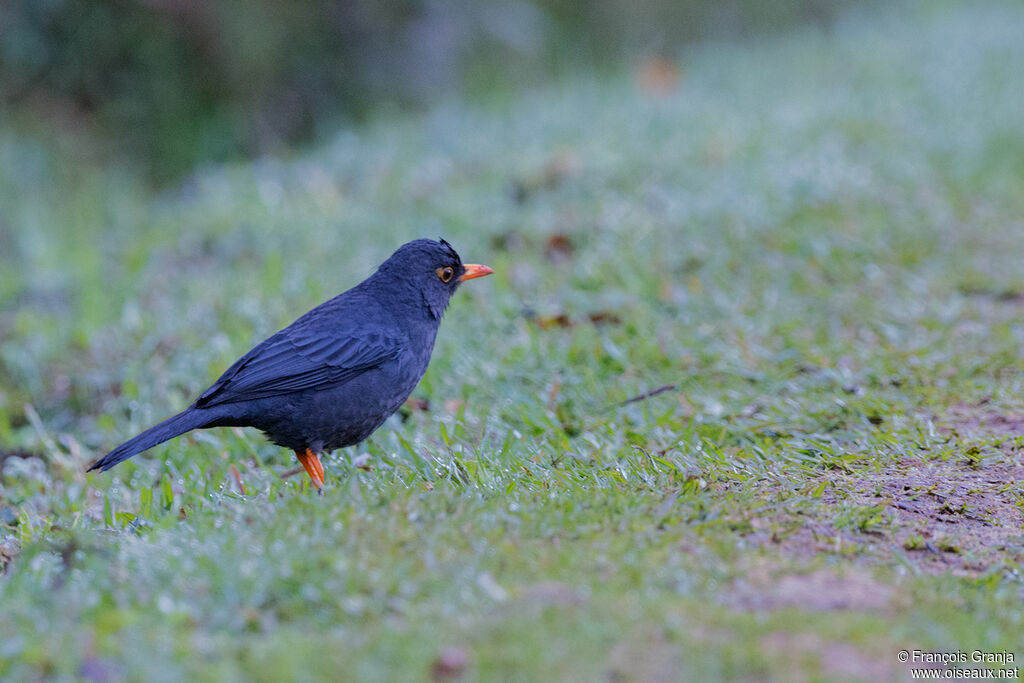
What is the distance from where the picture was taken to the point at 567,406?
16.9 feet

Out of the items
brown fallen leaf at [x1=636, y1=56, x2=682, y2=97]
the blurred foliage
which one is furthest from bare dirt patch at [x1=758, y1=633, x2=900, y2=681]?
the blurred foliage

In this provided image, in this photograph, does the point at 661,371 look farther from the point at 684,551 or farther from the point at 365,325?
the point at 684,551

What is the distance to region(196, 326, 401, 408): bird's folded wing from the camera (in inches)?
170

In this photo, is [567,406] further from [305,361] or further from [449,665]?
[449,665]

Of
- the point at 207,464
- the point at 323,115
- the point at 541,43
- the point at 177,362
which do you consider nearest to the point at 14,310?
the point at 177,362

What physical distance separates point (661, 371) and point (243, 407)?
2.31 meters

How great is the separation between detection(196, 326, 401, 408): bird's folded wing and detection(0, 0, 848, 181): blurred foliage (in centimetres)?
870

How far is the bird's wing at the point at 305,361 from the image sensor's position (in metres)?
4.33

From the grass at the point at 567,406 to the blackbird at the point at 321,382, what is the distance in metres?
0.25

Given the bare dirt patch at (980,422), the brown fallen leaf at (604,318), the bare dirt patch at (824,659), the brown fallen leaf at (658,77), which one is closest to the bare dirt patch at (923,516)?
the bare dirt patch at (980,422)

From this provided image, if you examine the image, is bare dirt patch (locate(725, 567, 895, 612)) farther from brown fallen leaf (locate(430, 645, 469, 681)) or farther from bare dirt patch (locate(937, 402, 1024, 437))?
bare dirt patch (locate(937, 402, 1024, 437))

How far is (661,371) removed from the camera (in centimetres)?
553

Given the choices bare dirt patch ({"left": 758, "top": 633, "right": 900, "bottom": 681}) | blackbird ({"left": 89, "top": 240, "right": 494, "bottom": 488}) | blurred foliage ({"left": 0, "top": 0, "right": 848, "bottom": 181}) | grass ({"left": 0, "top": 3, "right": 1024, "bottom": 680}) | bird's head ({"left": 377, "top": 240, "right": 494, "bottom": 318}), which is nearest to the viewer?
bare dirt patch ({"left": 758, "top": 633, "right": 900, "bottom": 681})

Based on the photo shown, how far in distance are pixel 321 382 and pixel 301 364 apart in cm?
12
